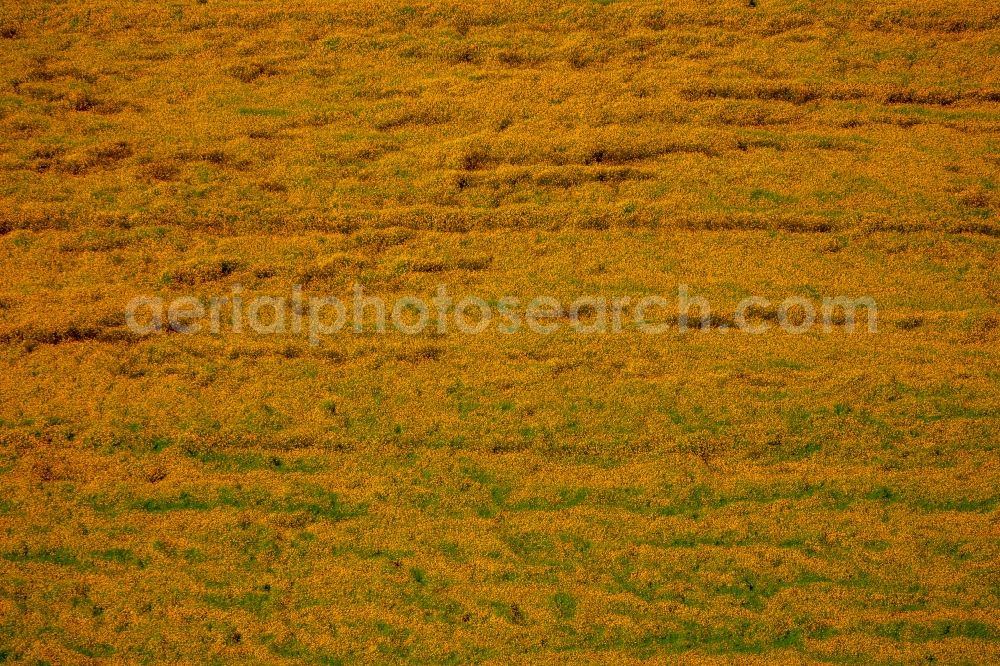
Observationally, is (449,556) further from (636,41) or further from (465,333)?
(636,41)

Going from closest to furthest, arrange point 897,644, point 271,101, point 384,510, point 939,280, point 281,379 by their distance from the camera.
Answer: point 897,644 → point 384,510 → point 281,379 → point 939,280 → point 271,101

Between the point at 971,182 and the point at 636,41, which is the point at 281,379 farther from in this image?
the point at 971,182

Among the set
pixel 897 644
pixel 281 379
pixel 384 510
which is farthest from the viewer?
pixel 281 379

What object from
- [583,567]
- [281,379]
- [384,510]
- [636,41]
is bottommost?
[583,567]

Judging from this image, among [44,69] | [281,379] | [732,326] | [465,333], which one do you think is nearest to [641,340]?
[732,326]

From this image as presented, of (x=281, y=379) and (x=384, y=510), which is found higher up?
(x=281, y=379)

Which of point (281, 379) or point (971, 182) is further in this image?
point (971, 182)
